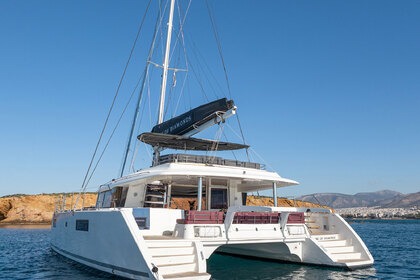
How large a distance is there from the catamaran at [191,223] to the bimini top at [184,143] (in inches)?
1.7

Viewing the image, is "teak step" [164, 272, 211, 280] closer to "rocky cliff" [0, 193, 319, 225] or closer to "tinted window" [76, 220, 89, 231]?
"tinted window" [76, 220, 89, 231]

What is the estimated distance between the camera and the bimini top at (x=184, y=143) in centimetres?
1412

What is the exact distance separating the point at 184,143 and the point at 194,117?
1772 mm

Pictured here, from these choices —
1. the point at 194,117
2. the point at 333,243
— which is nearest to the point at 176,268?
the point at 333,243

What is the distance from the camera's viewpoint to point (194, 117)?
1381 centimetres

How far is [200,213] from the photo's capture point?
32.6ft

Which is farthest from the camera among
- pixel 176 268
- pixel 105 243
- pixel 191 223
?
pixel 105 243

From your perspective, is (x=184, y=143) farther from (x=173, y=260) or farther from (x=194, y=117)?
(x=173, y=260)

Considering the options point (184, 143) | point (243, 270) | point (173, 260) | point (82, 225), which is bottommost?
point (243, 270)

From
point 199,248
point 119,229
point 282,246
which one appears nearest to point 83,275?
point 119,229

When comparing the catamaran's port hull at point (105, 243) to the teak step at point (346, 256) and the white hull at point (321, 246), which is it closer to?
the white hull at point (321, 246)

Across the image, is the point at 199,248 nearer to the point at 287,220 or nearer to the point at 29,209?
the point at 287,220

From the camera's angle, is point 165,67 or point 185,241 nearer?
point 185,241

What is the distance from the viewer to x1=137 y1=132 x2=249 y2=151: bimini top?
14.1m
